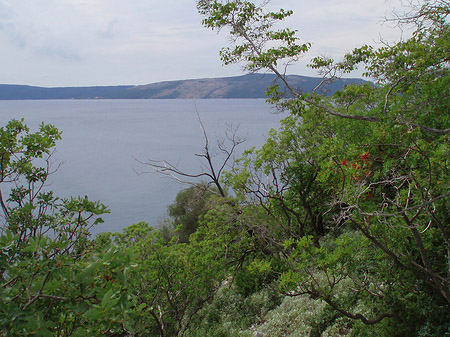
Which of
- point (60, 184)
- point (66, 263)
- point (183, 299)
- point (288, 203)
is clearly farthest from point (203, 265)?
point (60, 184)

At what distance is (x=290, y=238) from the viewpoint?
7.87 m

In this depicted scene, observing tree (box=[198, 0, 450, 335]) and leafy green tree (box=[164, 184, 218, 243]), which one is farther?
leafy green tree (box=[164, 184, 218, 243])

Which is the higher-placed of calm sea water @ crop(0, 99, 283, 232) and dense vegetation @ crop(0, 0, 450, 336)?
dense vegetation @ crop(0, 0, 450, 336)

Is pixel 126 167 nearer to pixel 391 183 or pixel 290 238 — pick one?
pixel 290 238

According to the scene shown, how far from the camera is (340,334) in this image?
8594 mm

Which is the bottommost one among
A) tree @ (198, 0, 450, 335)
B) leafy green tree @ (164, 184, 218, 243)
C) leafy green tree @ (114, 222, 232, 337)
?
leafy green tree @ (164, 184, 218, 243)

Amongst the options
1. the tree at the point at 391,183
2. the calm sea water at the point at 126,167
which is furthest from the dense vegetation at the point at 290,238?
the calm sea water at the point at 126,167

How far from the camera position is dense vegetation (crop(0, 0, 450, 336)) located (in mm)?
3035

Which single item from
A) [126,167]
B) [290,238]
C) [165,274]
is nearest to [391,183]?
[290,238]

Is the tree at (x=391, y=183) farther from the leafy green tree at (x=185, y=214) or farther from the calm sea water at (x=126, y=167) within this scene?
the leafy green tree at (x=185, y=214)

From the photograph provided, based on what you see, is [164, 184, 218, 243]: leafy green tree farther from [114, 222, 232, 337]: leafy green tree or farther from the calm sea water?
[114, 222, 232, 337]: leafy green tree

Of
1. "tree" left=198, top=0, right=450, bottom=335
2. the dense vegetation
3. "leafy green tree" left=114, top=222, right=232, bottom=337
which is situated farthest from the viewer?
"leafy green tree" left=114, top=222, right=232, bottom=337

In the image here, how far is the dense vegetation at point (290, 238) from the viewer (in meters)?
3.04

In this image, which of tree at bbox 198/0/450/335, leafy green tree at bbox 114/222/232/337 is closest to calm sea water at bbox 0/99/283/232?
leafy green tree at bbox 114/222/232/337
